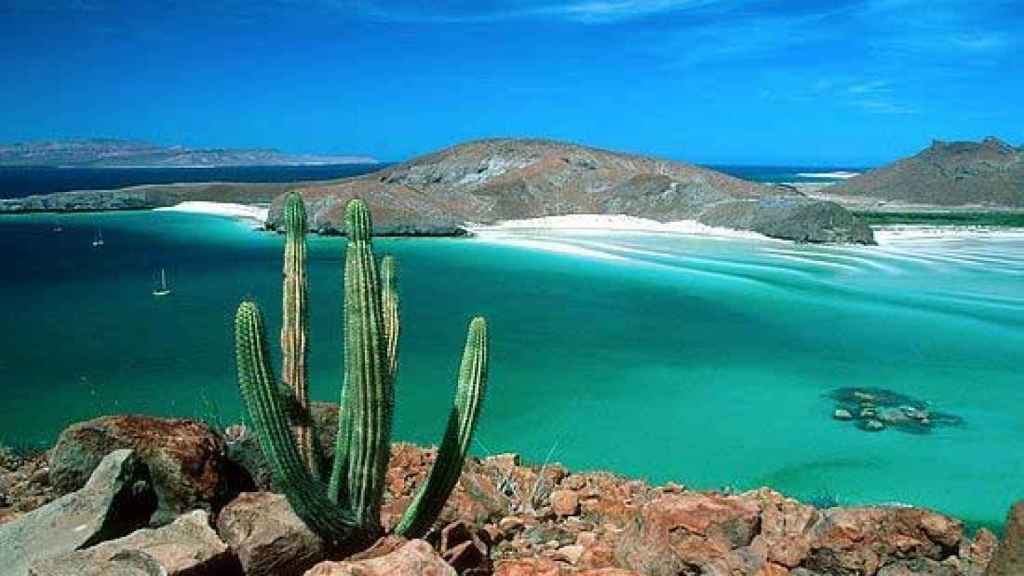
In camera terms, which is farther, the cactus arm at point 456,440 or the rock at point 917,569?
the cactus arm at point 456,440

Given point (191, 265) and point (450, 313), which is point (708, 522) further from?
point (191, 265)

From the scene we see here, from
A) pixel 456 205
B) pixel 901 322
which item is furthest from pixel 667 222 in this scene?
pixel 901 322

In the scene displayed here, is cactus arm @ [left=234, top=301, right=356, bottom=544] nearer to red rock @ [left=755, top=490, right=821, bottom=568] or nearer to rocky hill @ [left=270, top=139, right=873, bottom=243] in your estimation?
red rock @ [left=755, top=490, right=821, bottom=568]

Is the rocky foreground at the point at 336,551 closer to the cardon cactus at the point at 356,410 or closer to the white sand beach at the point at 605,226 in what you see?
the cardon cactus at the point at 356,410

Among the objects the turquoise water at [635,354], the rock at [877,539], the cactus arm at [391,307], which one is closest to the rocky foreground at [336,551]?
the rock at [877,539]

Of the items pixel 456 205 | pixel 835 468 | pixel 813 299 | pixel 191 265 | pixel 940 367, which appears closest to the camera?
pixel 835 468
